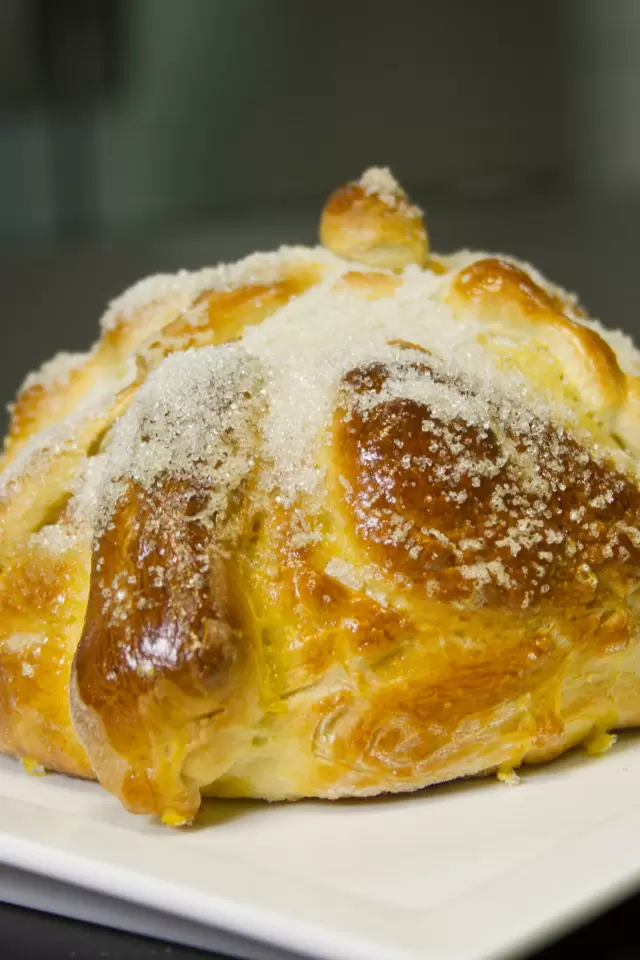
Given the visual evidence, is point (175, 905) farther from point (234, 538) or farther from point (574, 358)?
point (574, 358)

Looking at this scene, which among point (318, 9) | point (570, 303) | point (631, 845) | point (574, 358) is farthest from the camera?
point (318, 9)

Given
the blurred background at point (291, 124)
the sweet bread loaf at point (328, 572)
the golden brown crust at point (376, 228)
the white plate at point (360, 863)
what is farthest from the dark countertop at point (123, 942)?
the blurred background at point (291, 124)

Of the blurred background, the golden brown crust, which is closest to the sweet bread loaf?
the golden brown crust

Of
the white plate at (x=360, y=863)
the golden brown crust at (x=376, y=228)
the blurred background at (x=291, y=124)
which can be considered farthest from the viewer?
the blurred background at (x=291, y=124)

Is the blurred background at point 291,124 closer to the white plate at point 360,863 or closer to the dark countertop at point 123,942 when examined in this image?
the white plate at point 360,863

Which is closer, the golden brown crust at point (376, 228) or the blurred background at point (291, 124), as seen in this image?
the golden brown crust at point (376, 228)

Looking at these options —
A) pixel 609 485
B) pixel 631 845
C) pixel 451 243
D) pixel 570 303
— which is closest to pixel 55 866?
pixel 631 845
